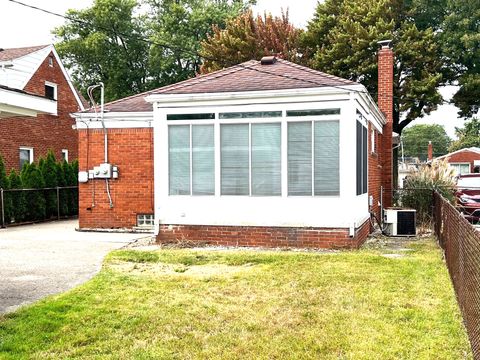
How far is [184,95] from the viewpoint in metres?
10.7

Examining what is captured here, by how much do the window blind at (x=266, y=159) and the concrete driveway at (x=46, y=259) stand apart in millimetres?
3371

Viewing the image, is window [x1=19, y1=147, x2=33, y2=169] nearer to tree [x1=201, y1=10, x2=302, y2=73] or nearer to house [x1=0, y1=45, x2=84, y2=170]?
house [x1=0, y1=45, x2=84, y2=170]

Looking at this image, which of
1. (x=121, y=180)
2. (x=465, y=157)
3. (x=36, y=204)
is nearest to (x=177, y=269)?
(x=121, y=180)

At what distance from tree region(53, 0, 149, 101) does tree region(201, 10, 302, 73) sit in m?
11.1

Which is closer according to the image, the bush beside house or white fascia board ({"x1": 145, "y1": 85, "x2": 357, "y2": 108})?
white fascia board ({"x1": 145, "y1": 85, "x2": 357, "y2": 108})

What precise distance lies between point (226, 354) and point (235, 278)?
3005mm

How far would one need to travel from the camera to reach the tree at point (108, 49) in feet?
115

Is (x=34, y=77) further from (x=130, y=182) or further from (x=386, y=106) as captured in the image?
(x=386, y=106)

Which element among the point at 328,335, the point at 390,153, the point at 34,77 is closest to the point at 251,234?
the point at 328,335

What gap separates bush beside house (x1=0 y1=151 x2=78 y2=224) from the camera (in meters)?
15.7

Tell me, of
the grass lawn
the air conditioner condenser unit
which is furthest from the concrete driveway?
the air conditioner condenser unit

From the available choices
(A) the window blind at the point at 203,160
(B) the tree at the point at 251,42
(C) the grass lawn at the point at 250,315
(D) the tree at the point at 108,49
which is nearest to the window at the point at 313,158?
(A) the window blind at the point at 203,160

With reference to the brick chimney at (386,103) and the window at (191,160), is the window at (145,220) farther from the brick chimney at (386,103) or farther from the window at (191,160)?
the brick chimney at (386,103)

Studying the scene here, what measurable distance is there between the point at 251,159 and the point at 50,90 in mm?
14214
